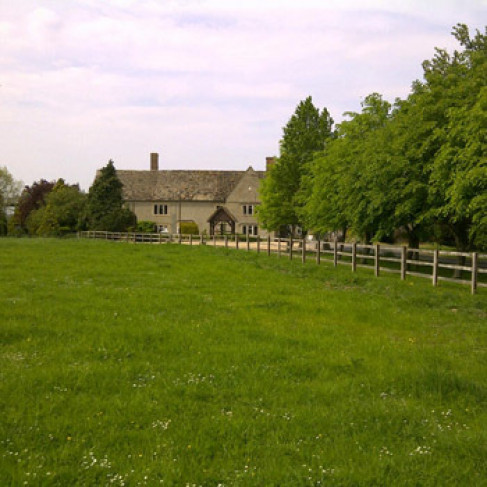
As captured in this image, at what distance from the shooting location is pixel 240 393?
676cm

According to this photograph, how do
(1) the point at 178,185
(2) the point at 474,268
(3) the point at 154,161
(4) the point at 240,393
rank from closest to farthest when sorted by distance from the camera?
(4) the point at 240,393 → (2) the point at 474,268 → (1) the point at 178,185 → (3) the point at 154,161

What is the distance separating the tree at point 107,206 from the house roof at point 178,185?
13498 mm

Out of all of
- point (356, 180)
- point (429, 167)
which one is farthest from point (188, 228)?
point (429, 167)

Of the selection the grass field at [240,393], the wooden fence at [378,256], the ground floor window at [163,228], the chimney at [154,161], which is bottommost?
the grass field at [240,393]

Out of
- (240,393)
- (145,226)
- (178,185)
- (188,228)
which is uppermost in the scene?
(178,185)

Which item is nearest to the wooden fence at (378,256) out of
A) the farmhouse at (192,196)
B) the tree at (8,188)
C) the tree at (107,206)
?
the tree at (107,206)

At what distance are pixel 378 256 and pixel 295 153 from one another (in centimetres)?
2364

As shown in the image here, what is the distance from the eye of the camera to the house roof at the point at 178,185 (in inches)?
3068

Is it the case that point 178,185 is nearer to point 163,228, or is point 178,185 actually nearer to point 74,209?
point 163,228

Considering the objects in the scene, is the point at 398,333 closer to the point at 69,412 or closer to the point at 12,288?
the point at 69,412

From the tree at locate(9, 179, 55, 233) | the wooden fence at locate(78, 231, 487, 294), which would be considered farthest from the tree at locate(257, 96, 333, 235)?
the tree at locate(9, 179, 55, 233)

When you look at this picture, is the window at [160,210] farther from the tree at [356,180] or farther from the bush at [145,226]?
the tree at [356,180]

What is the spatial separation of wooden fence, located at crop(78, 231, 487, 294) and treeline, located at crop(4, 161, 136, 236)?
9.95ft

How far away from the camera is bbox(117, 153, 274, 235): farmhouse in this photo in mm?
74562
